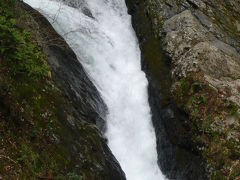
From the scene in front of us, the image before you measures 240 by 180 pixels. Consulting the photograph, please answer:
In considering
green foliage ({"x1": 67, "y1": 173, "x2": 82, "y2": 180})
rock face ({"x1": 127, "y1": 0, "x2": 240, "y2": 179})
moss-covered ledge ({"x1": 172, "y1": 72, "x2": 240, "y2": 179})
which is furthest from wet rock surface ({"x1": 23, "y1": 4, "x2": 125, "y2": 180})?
moss-covered ledge ({"x1": 172, "y1": 72, "x2": 240, "y2": 179})

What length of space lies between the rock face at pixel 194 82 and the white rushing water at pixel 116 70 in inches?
16.1

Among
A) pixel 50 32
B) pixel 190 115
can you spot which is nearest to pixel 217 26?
pixel 190 115

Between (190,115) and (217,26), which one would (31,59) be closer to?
(190,115)

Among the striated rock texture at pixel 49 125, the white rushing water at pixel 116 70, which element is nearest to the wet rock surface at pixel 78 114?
the striated rock texture at pixel 49 125

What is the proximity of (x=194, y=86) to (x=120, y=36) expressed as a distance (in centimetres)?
501

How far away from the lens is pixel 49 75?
333 inches

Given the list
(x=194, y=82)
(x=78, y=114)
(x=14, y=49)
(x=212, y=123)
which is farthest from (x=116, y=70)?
(x=14, y=49)

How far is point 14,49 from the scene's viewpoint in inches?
288

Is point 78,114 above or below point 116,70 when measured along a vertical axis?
above

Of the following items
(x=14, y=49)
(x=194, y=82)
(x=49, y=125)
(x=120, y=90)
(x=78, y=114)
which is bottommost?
(x=120, y=90)

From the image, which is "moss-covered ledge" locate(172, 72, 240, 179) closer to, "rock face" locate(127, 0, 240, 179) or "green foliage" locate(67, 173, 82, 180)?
"rock face" locate(127, 0, 240, 179)

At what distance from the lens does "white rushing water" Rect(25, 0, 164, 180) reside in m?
11.5

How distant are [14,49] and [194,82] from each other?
246 inches

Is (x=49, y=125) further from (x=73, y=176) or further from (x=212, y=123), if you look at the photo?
(x=212, y=123)
